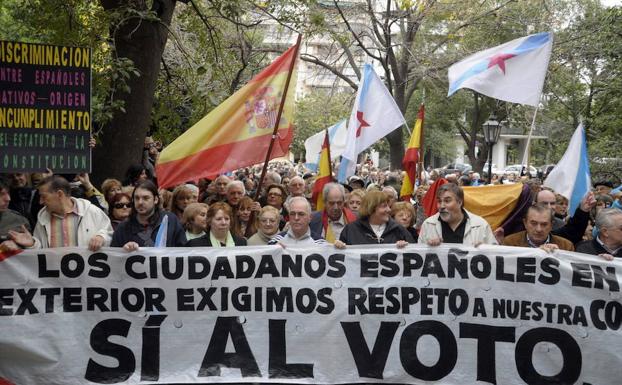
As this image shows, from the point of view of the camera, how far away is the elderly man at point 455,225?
6012 mm

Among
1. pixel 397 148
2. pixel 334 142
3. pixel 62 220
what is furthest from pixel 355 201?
pixel 397 148

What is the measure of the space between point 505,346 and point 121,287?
2601 mm

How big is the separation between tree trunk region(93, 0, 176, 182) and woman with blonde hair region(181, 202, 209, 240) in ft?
12.7

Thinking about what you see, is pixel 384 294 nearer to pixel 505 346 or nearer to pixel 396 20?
pixel 505 346

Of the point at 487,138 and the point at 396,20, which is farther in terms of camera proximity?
the point at 396,20

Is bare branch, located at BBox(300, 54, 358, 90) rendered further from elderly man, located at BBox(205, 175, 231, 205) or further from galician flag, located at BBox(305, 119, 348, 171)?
elderly man, located at BBox(205, 175, 231, 205)

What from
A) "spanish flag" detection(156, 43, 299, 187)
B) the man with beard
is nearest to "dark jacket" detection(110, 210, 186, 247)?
the man with beard

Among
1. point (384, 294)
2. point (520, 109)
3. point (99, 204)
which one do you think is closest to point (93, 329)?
point (384, 294)

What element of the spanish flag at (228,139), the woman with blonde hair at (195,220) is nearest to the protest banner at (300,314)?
the woman with blonde hair at (195,220)

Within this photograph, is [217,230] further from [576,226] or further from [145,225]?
[576,226]

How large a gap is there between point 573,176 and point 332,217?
220 centimetres

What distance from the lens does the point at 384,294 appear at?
18.4 feet

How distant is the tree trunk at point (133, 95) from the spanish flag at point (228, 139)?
3.52 metres

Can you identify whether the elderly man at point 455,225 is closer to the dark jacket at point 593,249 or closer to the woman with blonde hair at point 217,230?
the dark jacket at point 593,249
